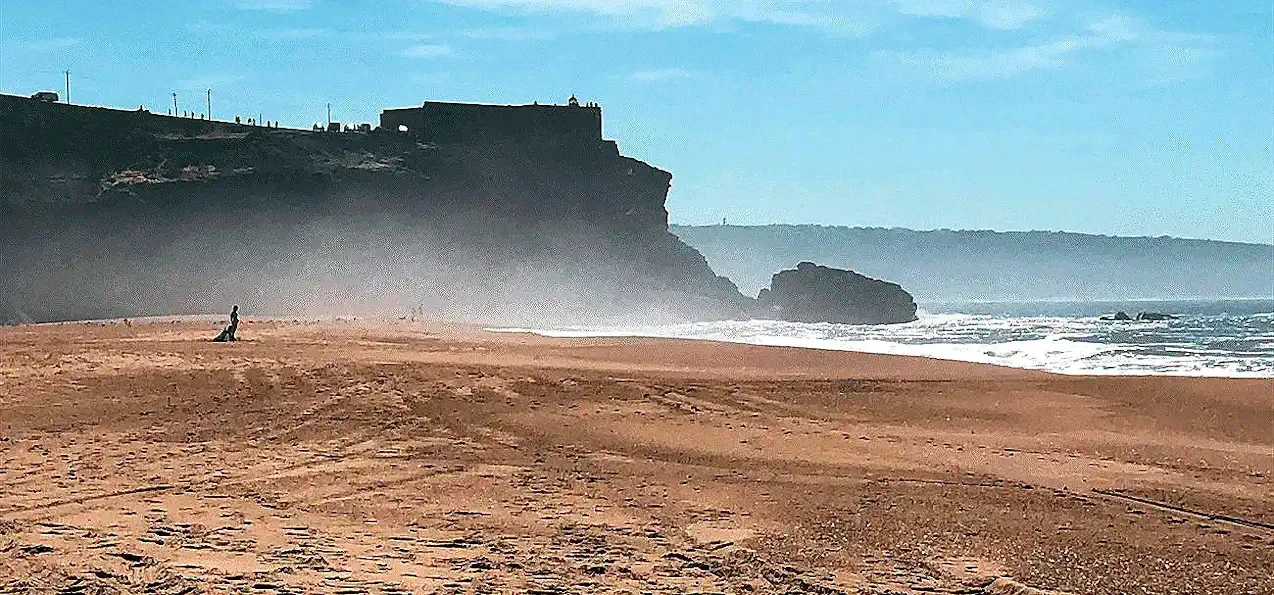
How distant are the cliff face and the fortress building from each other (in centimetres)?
65

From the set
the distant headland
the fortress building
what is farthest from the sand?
the fortress building

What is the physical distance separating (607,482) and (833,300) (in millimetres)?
63240

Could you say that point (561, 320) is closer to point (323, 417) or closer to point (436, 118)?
→ point (436, 118)

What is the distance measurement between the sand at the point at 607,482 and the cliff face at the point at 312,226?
128 feet

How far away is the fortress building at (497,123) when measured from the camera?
216 ft

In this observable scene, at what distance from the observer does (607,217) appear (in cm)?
6994

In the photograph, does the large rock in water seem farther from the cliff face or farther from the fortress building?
the fortress building

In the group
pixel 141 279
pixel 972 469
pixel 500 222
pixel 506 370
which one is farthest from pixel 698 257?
pixel 972 469

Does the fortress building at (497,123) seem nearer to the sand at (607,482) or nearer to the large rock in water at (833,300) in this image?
the large rock in water at (833,300)

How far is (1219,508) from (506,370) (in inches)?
385

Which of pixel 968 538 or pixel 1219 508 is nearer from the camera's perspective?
pixel 968 538

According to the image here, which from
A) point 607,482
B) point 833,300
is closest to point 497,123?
point 833,300

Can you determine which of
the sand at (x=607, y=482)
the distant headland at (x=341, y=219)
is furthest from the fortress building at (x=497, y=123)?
the sand at (x=607, y=482)

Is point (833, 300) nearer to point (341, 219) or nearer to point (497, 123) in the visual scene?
point (497, 123)
